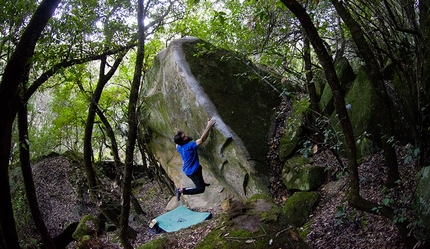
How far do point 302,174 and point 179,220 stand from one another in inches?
173

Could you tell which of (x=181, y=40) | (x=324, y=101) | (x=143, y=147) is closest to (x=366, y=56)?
(x=324, y=101)

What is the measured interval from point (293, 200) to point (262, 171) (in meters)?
1.47

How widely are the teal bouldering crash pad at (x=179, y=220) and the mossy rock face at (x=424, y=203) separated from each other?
22.8 ft

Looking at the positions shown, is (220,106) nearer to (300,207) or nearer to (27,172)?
(300,207)

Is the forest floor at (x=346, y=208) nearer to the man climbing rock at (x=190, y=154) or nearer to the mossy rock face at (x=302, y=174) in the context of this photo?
the mossy rock face at (x=302, y=174)

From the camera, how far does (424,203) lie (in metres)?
3.88

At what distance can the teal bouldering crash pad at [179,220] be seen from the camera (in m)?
10.0

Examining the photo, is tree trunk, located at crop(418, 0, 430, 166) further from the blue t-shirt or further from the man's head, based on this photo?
the man's head

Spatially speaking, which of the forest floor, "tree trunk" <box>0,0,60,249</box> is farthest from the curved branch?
the forest floor

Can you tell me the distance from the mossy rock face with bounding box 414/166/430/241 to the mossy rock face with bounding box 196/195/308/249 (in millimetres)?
1348

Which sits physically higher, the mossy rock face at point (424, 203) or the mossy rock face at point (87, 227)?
the mossy rock face at point (87, 227)

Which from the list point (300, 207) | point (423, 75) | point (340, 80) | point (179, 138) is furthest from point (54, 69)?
point (340, 80)

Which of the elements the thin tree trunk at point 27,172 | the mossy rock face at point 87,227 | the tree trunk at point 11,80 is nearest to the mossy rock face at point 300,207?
the tree trunk at point 11,80

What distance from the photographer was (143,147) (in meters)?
14.3
